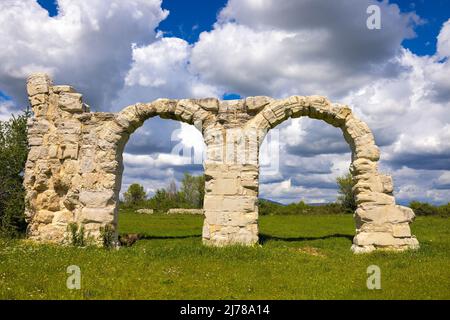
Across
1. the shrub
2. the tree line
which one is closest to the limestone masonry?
the shrub

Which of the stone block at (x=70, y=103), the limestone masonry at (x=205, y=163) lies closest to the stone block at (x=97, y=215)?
the limestone masonry at (x=205, y=163)

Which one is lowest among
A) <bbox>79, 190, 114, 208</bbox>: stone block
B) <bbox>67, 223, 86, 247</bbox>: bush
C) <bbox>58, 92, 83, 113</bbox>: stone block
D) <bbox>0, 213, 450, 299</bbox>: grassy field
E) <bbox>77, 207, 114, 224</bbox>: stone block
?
<bbox>0, 213, 450, 299</bbox>: grassy field

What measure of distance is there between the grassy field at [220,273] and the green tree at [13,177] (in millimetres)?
2202

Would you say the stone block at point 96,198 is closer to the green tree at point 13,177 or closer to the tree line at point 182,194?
the green tree at point 13,177

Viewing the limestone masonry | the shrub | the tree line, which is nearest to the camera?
the limestone masonry

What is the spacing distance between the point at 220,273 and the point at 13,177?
38.6ft

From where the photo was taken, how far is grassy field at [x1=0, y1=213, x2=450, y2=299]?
7316 mm

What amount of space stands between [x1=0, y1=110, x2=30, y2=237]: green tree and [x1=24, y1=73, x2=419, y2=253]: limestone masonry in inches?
31.2

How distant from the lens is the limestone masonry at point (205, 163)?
1267cm

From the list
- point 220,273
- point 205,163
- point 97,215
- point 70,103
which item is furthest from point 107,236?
point 220,273

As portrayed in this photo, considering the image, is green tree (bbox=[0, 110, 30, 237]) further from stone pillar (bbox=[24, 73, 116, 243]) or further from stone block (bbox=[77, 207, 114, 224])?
stone block (bbox=[77, 207, 114, 224])
